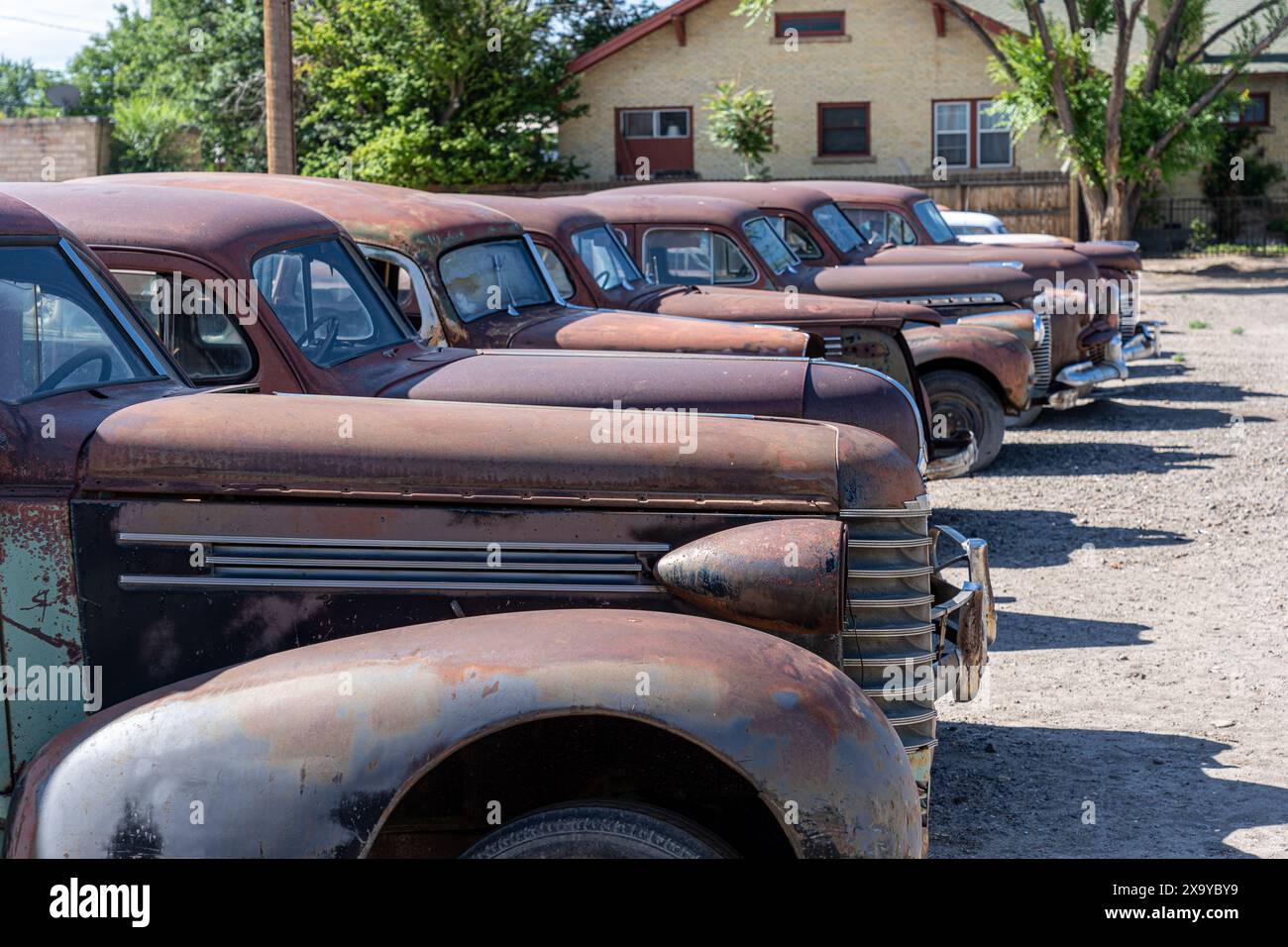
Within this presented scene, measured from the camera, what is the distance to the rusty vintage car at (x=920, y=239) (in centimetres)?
1355

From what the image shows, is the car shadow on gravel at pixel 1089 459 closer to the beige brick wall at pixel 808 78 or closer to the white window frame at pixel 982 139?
the beige brick wall at pixel 808 78

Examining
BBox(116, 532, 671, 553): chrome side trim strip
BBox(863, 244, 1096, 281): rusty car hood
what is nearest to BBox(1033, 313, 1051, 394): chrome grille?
BBox(863, 244, 1096, 281): rusty car hood

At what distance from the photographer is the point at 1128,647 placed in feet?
22.4

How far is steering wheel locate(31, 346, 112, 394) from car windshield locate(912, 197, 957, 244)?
11540 mm

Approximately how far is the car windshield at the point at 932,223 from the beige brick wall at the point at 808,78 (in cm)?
1555

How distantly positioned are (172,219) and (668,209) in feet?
19.8

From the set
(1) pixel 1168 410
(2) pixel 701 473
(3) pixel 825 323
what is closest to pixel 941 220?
(1) pixel 1168 410

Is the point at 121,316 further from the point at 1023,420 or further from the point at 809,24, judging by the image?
the point at 809,24

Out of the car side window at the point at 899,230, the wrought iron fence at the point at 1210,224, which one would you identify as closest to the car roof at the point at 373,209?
the car side window at the point at 899,230

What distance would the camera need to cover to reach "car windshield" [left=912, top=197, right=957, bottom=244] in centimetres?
1447

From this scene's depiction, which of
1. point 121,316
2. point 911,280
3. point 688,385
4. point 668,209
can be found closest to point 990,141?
point 911,280

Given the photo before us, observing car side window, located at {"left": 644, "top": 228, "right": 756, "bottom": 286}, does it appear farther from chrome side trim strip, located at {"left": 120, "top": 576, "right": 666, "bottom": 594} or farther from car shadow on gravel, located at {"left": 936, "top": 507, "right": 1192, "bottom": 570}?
chrome side trim strip, located at {"left": 120, "top": 576, "right": 666, "bottom": 594}

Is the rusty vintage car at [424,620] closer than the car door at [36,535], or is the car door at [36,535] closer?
the rusty vintage car at [424,620]
